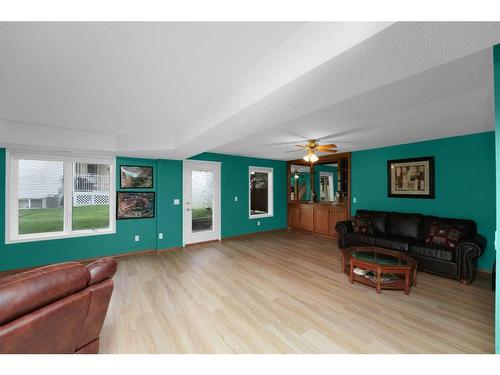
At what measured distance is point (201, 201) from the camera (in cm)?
520

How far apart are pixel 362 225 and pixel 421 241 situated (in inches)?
38.7

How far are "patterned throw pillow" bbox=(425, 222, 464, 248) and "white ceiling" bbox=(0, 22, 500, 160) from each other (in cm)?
163

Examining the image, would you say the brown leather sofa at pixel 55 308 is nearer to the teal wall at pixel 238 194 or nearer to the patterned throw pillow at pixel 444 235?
the teal wall at pixel 238 194

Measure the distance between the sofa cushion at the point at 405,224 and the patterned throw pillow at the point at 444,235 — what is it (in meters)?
0.34

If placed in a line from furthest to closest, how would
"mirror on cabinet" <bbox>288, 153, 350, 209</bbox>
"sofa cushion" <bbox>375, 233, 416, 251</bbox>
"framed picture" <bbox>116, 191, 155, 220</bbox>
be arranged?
"mirror on cabinet" <bbox>288, 153, 350, 209</bbox> < "framed picture" <bbox>116, 191, 155, 220</bbox> < "sofa cushion" <bbox>375, 233, 416, 251</bbox>

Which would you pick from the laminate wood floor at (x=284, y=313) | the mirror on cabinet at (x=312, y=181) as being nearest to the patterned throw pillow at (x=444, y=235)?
the laminate wood floor at (x=284, y=313)

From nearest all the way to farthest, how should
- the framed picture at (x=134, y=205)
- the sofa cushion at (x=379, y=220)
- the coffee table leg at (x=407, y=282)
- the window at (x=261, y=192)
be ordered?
the coffee table leg at (x=407, y=282) → the framed picture at (x=134, y=205) → the sofa cushion at (x=379, y=220) → the window at (x=261, y=192)

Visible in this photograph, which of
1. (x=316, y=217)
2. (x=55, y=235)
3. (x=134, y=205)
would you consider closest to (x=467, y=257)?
(x=316, y=217)

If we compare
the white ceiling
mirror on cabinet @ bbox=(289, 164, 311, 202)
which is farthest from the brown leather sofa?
mirror on cabinet @ bbox=(289, 164, 311, 202)

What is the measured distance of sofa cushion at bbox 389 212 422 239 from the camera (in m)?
3.86

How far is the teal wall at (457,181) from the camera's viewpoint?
3.36m

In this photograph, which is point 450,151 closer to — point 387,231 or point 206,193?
point 387,231

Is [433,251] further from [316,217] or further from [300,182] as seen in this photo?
[300,182]

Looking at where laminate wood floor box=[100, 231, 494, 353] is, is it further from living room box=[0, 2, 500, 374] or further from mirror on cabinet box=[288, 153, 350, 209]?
mirror on cabinet box=[288, 153, 350, 209]
